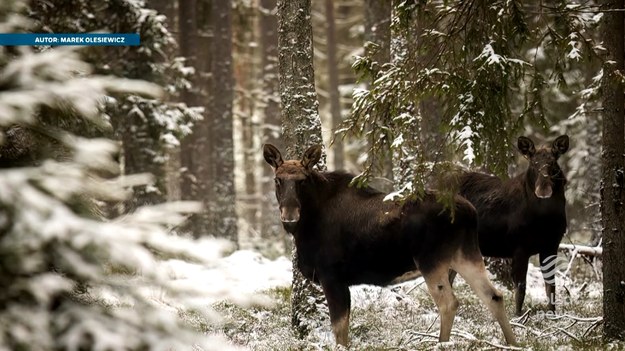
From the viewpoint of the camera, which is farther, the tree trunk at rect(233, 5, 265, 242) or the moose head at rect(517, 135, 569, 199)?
the tree trunk at rect(233, 5, 265, 242)

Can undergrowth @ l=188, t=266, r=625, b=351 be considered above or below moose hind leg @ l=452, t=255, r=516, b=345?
below

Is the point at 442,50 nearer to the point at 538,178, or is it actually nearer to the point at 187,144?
the point at 538,178

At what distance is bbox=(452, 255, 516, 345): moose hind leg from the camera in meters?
7.72

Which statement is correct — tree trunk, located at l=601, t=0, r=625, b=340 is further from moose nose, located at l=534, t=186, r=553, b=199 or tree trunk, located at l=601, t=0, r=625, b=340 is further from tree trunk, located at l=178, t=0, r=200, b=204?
tree trunk, located at l=178, t=0, r=200, b=204

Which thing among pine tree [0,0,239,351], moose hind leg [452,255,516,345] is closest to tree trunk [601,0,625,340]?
moose hind leg [452,255,516,345]

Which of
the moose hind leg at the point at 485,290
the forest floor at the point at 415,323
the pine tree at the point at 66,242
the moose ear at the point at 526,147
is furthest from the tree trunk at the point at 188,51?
the pine tree at the point at 66,242

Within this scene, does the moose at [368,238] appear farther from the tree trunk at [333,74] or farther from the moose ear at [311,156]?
the tree trunk at [333,74]

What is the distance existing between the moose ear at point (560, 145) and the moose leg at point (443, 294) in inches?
146

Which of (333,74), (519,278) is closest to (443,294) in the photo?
(519,278)

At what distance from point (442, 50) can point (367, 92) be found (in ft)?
3.39

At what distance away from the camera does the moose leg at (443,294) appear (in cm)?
794

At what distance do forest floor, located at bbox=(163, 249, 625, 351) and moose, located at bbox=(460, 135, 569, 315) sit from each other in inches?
27.1

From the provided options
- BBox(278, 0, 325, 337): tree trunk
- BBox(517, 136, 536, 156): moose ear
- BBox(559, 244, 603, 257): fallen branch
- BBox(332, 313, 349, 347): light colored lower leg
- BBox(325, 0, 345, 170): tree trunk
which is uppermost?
BBox(325, 0, 345, 170): tree trunk

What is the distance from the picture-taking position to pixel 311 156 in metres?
8.52
